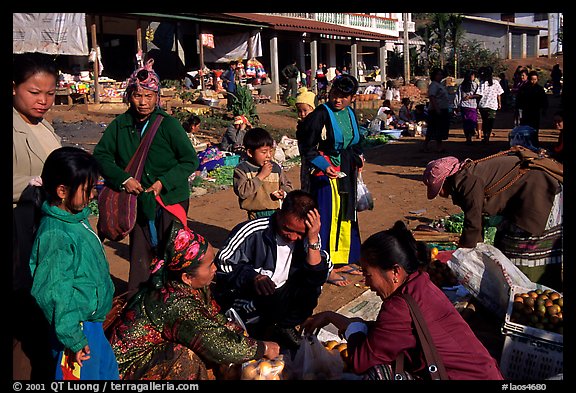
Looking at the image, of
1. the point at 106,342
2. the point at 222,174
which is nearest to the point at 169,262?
the point at 106,342

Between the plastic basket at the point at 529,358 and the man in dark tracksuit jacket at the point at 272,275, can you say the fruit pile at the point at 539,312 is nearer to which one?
the plastic basket at the point at 529,358

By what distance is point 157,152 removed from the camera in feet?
13.7

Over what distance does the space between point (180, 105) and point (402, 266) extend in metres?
15.7

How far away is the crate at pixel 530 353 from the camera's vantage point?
354cm

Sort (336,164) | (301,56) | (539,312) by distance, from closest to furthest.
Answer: (539,312) → (336,164) → (301,56)

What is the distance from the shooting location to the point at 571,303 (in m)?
3.62

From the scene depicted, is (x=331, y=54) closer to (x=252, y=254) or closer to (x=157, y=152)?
(x=157, y=152)

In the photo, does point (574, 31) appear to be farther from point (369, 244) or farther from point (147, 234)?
point (147, 234)

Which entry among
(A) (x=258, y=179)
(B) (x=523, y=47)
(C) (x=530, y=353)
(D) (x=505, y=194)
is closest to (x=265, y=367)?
(C) (x=530, y=353)

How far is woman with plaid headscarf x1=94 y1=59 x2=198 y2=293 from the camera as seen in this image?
410 cm

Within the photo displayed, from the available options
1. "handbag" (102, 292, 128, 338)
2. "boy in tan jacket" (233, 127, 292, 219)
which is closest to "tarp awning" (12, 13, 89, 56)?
"boy in tan jacket" (233, 127, 292, 219)

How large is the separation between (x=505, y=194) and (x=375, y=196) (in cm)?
490

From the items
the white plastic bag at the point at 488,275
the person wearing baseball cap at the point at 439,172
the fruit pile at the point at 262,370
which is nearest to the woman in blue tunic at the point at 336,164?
the person wearing baseball cap at the point at 439,172

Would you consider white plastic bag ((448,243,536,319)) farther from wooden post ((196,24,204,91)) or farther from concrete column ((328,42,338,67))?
concrete column ((328,42,338,67))
